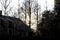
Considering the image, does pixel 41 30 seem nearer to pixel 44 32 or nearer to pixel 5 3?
pixel 44 32

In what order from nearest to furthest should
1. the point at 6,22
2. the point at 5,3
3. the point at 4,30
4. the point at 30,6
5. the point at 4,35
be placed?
the point at 4,35, the point at 4,30, the point at 6,22, the point at 5,3, the point at 30,6

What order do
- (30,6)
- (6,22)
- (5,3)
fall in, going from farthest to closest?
(30,6), (5,3), (6,22)

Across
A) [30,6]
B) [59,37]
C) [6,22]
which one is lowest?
[59,37]

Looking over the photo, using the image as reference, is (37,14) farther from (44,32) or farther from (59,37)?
(59,37)

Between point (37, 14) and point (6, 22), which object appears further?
point (37, 14)

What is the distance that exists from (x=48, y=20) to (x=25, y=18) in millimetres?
5316

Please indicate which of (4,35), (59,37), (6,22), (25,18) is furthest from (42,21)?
(4,35)

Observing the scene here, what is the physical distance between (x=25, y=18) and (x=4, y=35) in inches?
369

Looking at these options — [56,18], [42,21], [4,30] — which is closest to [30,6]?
[42,21]

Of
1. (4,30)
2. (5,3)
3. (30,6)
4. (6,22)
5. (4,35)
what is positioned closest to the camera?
(4,35)

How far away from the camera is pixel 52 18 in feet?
103

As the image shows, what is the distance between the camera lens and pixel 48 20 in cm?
3170

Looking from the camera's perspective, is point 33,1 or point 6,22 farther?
point 33,1

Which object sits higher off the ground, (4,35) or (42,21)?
(42,21)
